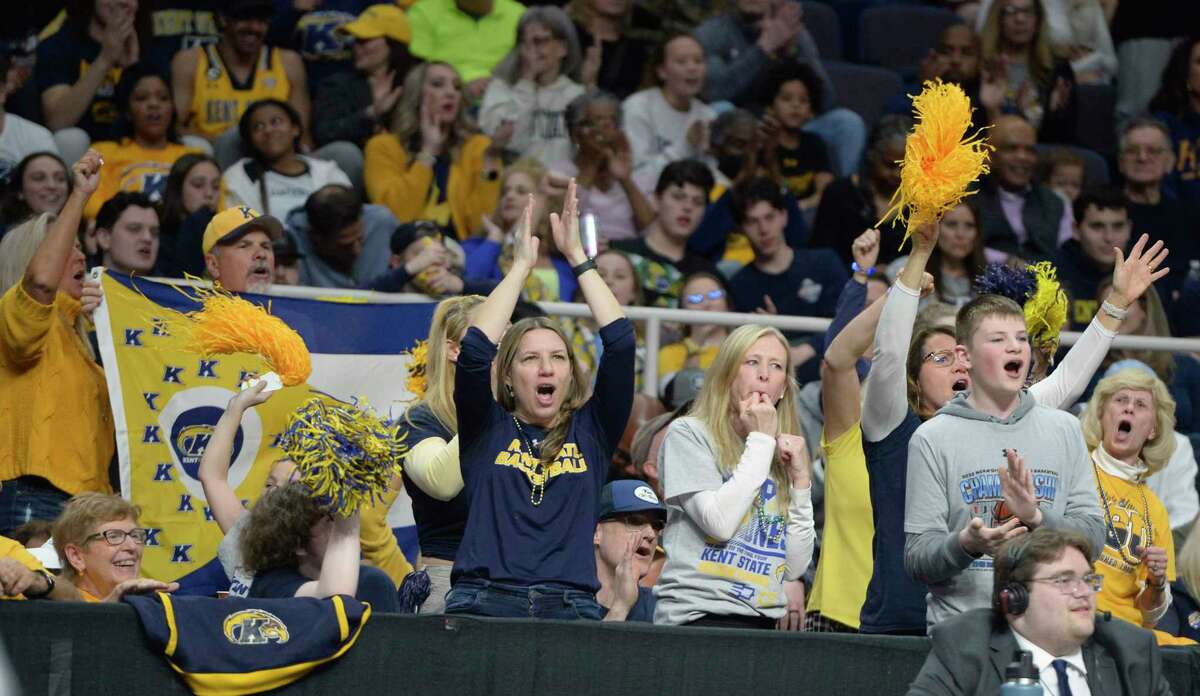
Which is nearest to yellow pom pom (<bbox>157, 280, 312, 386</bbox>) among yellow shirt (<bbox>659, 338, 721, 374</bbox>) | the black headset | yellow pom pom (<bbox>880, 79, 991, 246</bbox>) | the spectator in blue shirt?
yellow pom pom (<bbox>880, 79, 991, 246</bbox>)

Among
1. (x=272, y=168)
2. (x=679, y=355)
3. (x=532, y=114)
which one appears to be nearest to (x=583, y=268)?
(x=679, y=355)

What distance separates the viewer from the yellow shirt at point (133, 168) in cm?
965

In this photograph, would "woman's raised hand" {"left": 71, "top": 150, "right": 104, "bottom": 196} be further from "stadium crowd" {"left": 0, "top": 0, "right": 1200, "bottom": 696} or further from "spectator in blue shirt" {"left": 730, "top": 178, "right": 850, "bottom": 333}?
"spectator in blue shirt" {"left": 730, "top": 178, "right": 850, "bottom": 333}

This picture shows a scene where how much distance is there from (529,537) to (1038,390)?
6.05ft

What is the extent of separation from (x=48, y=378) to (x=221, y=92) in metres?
3.97

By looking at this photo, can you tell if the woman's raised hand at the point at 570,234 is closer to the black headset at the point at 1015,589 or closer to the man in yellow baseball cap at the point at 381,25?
the black headset at the point at 1015,589

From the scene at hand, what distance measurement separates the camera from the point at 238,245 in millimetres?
7641

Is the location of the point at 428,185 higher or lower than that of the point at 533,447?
higher

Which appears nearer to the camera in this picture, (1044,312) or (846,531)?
(846,531)

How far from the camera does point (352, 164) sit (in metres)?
10.5

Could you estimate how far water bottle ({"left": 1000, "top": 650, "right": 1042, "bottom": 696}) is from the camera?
4.72 m

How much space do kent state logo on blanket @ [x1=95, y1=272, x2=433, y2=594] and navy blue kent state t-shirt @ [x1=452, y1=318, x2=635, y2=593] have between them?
173cm

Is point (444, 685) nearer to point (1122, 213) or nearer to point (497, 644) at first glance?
point (497, 644)

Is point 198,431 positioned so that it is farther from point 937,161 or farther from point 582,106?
point 582,106
